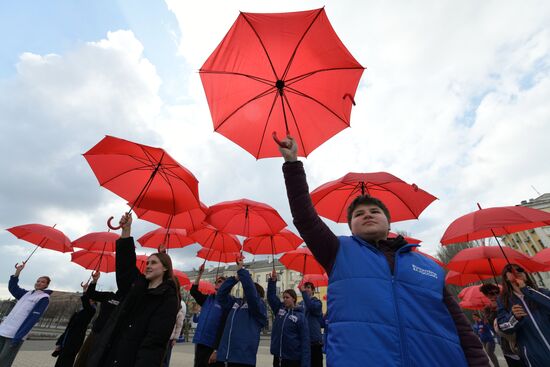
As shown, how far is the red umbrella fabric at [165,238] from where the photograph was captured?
8.64 meters

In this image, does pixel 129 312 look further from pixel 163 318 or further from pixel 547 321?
pixel 547 321

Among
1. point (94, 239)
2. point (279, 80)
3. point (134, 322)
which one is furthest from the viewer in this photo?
point (94, 239)

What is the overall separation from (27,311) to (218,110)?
21.4 ft

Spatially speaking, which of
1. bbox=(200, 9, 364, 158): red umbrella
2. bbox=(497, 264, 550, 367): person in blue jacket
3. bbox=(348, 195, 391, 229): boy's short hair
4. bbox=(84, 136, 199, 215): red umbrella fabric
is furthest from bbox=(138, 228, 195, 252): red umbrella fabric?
bbox=(497, 264, 550, 367): person in blue jacket

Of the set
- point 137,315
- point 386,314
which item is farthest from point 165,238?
point 386,314

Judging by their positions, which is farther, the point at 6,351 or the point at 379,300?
the point at 6,351

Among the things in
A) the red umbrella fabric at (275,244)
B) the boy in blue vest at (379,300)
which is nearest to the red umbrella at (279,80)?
the boy in blue vest at (379,300)

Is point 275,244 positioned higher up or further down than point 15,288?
higher up

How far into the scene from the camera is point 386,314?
5.47ft

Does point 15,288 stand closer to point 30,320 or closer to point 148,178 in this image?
point 30,320

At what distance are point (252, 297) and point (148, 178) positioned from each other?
302 centimetres

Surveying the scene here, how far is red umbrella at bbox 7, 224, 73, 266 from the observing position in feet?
24.2

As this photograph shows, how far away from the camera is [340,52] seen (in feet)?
11.8

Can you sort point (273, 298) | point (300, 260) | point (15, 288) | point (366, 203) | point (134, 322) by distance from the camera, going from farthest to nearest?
point (300, 260)
point (15, 288)
point (273, 298)
point (134, 322)
point (366, 203)
